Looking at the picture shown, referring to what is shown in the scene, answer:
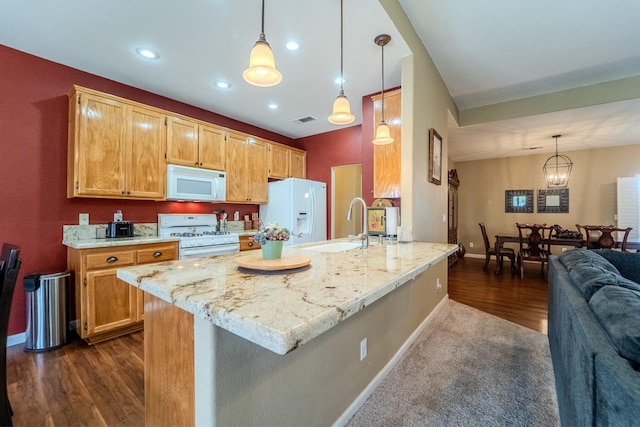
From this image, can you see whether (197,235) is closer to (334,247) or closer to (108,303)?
(108,303)

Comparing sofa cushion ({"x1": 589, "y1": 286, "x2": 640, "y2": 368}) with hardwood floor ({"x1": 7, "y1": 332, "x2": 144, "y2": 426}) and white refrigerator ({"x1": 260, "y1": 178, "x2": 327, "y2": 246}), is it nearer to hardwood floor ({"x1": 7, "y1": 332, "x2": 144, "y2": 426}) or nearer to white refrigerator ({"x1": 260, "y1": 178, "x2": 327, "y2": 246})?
hardwood floor ({"x1": 7, "y1": 332, "x2": 144, "y2": 426})

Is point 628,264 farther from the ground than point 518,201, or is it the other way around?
point 518,201

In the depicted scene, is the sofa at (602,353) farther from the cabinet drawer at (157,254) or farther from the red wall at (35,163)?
the red wall at (35,163)

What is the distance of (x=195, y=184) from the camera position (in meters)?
3.56

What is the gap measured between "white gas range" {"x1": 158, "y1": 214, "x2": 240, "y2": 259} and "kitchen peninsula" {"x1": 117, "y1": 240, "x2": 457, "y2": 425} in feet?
6.26

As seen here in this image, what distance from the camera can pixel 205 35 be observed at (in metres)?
2.36

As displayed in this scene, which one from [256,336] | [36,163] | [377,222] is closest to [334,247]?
[377,222]

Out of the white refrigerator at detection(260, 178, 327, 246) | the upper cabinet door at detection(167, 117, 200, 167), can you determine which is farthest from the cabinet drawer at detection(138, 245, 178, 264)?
the white refrigerator at detection(260, 178, 327, 246)

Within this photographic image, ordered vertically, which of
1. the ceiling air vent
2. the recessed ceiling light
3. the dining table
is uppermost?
the recessed ceiling light

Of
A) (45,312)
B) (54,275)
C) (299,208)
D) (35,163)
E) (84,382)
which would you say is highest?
(35,163)

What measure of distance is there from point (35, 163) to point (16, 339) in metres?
1.66

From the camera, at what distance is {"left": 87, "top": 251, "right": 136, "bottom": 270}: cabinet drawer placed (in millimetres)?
2457

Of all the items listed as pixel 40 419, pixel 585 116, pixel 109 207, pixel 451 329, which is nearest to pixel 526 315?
pixel 451 329

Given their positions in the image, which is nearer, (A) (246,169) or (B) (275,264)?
(B) (275,264)
